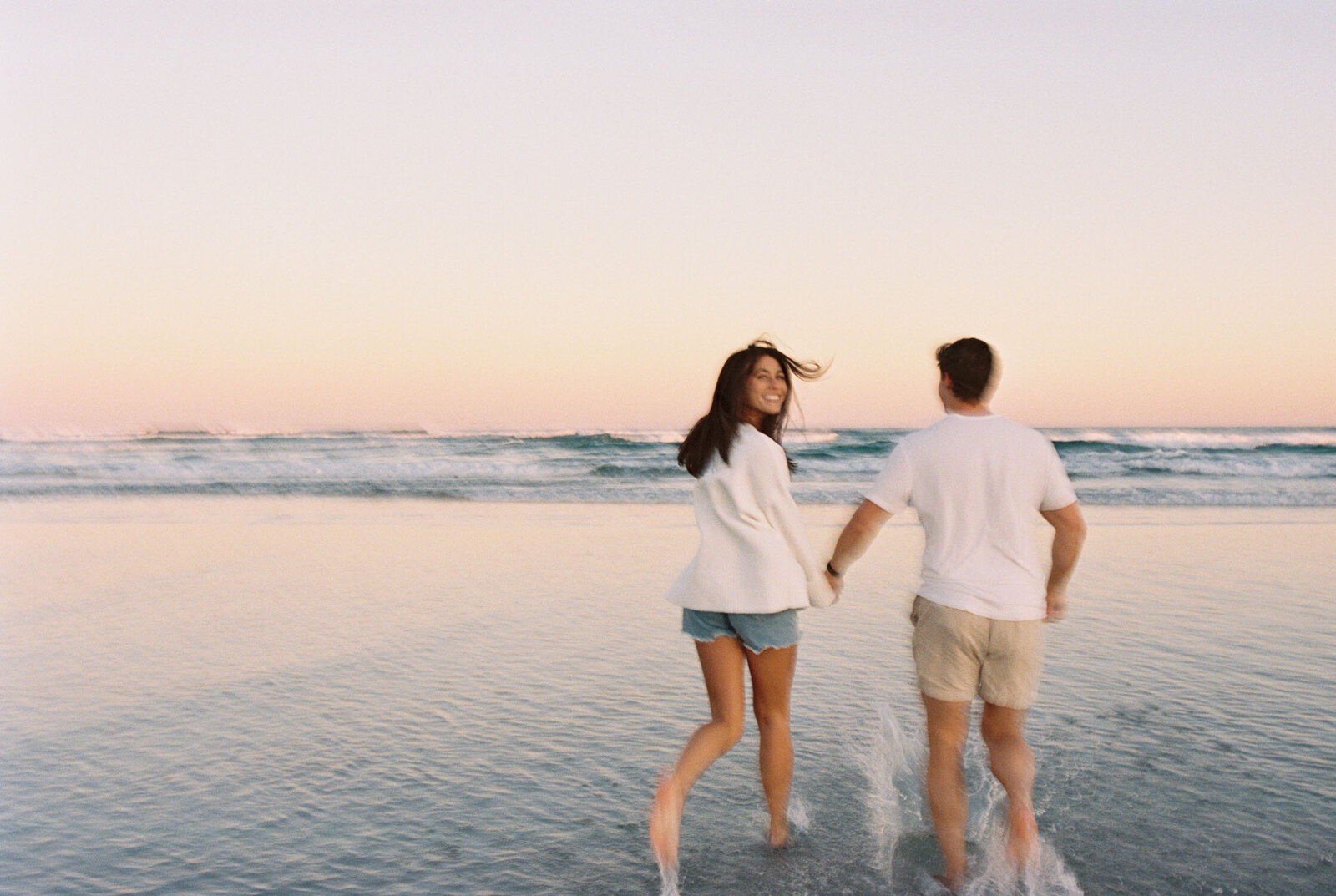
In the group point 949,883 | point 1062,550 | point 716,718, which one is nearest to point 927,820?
point 949,883

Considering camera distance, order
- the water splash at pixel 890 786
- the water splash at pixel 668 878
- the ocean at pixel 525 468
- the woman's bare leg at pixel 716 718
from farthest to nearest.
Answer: the ocean at pixel 525 468, the water splash at pixel 890 786, the woman's bare leg at pixel 716 718, the water splash at pixel 668 878

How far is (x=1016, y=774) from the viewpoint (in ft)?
10.4

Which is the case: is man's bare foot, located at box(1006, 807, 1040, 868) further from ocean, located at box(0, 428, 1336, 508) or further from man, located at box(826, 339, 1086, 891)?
ocean, located at box(0, 428, 1336, 508)

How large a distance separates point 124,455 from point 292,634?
28721 millimetres

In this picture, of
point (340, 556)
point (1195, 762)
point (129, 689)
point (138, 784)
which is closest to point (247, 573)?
point (340, 556)

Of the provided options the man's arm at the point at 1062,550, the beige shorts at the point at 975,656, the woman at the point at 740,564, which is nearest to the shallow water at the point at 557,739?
the woman at the point at 740,564

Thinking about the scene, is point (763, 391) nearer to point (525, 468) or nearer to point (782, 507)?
point (782, 507)

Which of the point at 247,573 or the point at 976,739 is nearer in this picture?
the point at 976,739

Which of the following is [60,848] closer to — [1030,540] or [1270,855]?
[1030,540]

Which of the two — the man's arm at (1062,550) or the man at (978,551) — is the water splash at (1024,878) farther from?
the man's arm at (1062,550)

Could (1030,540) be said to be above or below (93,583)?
above

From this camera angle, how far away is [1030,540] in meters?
3.15

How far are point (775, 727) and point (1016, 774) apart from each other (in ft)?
2.50

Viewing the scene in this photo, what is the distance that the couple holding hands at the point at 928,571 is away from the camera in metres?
3.04
